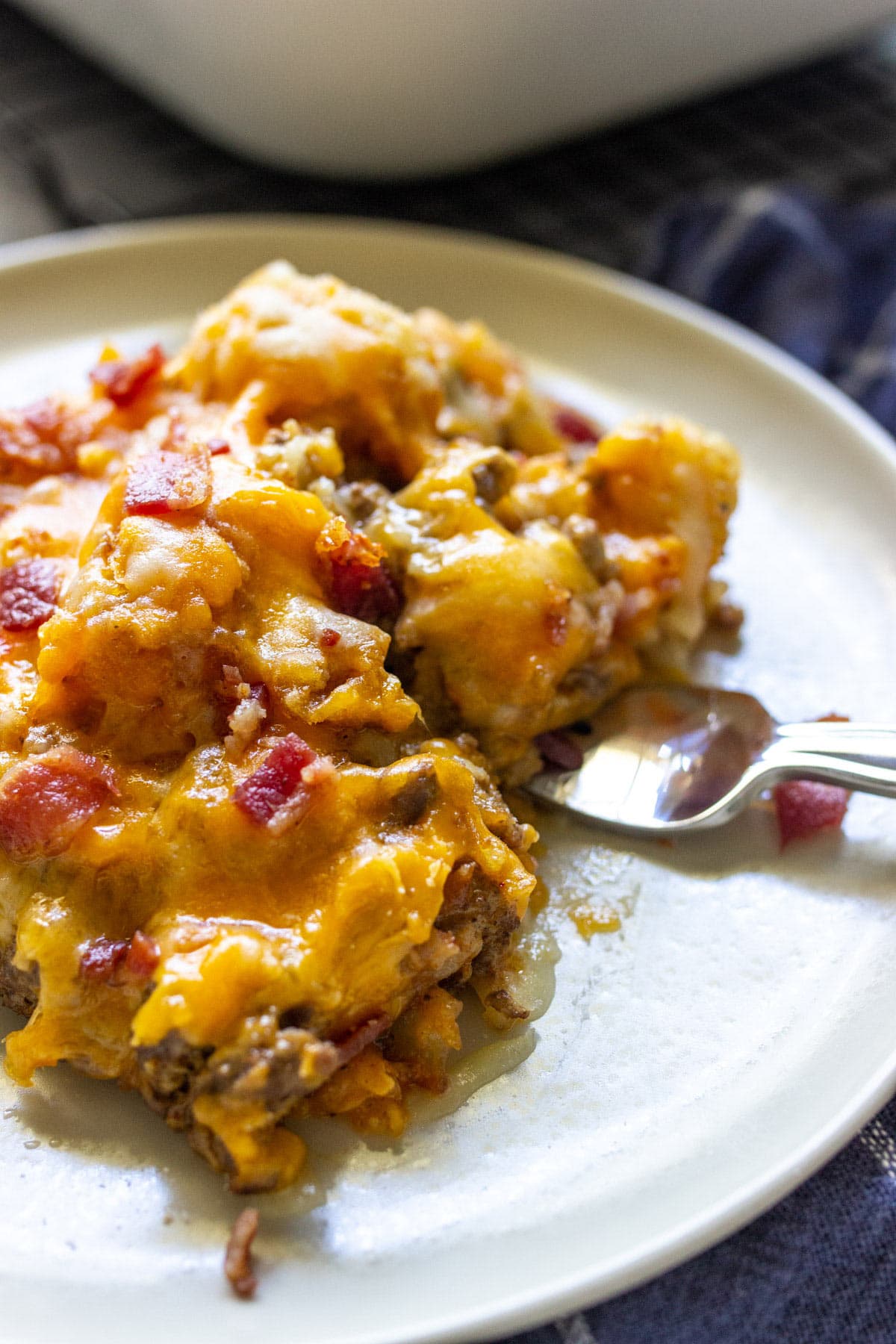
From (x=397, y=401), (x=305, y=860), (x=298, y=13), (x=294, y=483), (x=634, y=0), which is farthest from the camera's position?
(x=634, y=0)

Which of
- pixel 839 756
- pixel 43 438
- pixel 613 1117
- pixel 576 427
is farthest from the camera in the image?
pixel 576 427

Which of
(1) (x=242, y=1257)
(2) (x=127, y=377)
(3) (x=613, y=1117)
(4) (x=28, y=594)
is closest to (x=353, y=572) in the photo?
(4) (x=28, y=594)

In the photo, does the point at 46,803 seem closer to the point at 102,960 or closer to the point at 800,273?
the point at 102,960

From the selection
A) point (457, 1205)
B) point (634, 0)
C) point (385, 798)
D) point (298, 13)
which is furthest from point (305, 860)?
point (634, 0)

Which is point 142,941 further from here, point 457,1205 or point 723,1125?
point 723,1125

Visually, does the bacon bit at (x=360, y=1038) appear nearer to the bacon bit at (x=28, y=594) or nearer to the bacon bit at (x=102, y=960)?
the bacon bit at (x=102, y=960)

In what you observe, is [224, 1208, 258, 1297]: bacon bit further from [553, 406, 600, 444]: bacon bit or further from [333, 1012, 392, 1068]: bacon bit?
[553, 406, 600, 444]: bacon bit
